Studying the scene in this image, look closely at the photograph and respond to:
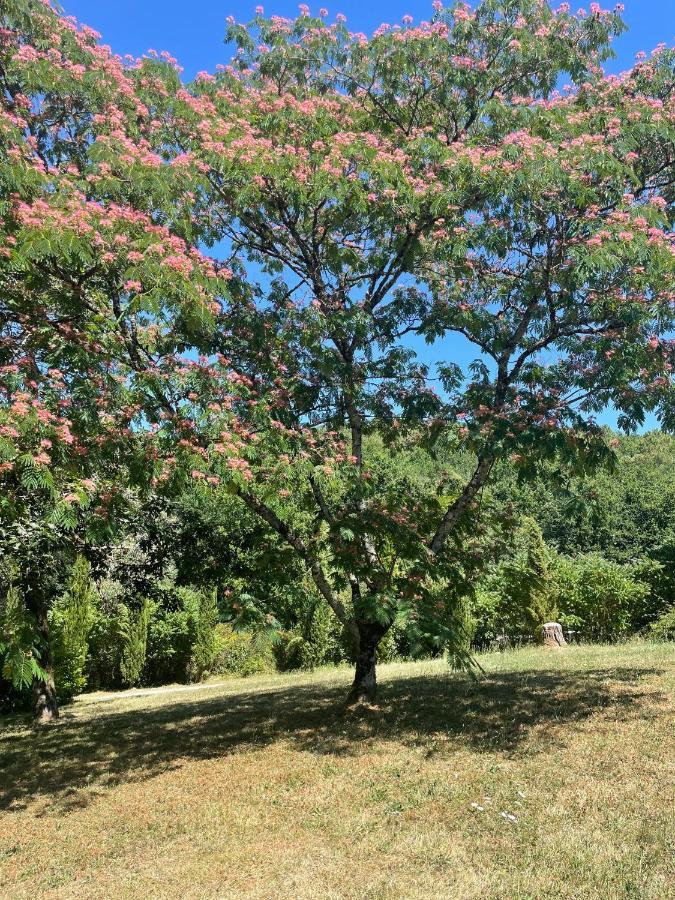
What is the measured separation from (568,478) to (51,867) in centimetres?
637

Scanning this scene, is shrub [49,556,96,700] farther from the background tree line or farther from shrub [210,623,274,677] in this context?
shrub [210,623,274,677]

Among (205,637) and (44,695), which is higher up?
(205,637)

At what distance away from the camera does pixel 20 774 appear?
7328mm

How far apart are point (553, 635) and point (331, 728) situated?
9824 millimetres

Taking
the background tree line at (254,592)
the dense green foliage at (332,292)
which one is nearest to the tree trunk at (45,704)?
the background tree line at (254,592)

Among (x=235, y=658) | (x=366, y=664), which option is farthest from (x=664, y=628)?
(x=235, y=658)

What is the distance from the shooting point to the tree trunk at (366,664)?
8266 millimetres

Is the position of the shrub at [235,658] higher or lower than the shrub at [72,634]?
lower

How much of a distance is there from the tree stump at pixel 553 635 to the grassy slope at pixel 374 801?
6.59 meters

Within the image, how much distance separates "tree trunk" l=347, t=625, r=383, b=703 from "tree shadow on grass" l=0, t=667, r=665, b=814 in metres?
0.26

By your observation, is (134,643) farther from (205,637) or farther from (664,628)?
(664,628)

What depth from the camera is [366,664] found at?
27.6 feet

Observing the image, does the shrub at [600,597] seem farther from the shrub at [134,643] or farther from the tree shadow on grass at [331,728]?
the shrub at [134,643]

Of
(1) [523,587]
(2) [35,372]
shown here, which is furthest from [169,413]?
(1) [523,587]
